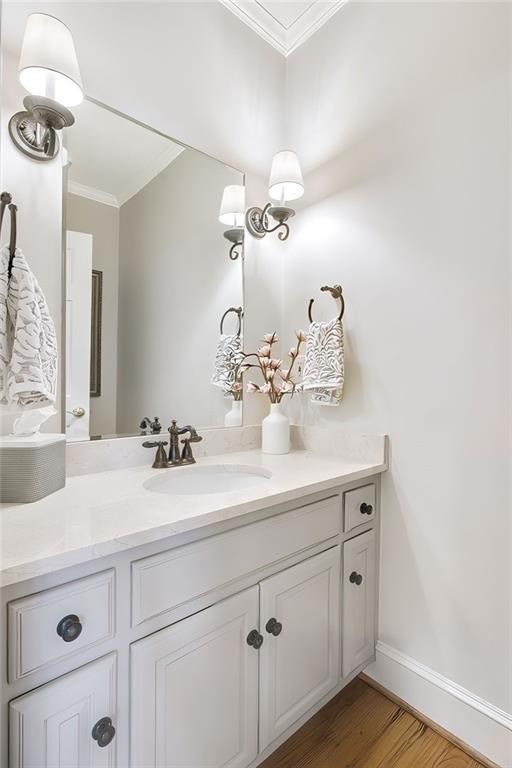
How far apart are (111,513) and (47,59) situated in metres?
1.19

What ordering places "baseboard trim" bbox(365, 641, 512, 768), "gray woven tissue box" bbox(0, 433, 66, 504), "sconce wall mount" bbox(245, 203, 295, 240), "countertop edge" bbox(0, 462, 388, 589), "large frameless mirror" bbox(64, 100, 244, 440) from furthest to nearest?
"sconce wall mount" bbox(245, 203, 295, 240)
"large frameless mirror" bbox(64, 100, 244, 440)
"baseboard trim" bbox(365, 641, 512, 768)
"gray woven tissue box" bbox(0, 433, 66, 504)
"countertop edge" bbox(0, 462, 388, 589)

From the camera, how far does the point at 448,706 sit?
1.29 m

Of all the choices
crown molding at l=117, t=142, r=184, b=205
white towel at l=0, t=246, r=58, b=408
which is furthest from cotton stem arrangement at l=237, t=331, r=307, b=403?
white towel at l=0, t=246, r=58, b=408

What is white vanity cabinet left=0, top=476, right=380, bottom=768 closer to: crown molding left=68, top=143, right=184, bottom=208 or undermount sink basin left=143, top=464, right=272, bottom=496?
undermount sink basin left=143, top=464, right=272, bottom=496

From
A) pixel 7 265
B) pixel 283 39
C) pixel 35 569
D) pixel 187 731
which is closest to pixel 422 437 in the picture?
pixel 187 731

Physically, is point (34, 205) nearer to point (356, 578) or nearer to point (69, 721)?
point (69, 721)

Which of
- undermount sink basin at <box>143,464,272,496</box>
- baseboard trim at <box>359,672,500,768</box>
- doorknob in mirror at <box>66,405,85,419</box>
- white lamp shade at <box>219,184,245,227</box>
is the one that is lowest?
baseboard trim at <box>359,672,500,768</box>

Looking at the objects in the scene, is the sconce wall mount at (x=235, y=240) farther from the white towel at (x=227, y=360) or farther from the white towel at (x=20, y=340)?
the white towel at (x=20, y=340)

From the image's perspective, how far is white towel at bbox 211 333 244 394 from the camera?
1682 millimetres

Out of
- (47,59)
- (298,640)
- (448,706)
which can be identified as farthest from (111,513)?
(448,706)

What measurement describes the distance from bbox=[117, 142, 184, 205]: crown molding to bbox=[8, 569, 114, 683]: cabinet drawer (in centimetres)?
120

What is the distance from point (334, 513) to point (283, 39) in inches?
83.5

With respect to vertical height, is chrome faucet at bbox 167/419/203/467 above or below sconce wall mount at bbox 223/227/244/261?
below

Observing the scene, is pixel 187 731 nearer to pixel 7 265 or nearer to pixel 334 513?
pixel 334 513
